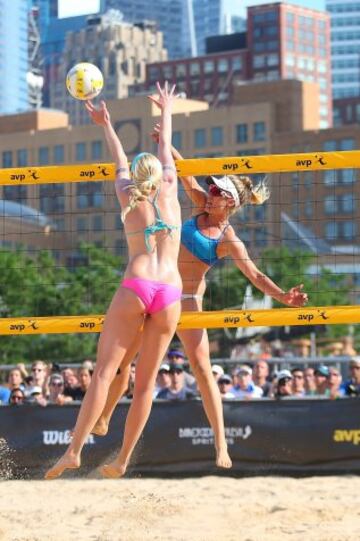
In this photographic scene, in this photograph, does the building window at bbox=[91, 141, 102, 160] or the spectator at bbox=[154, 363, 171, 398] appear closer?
the spectator at bbox=[154, 363, 171, 398]

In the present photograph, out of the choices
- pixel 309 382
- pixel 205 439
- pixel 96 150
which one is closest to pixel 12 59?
pixel 96 150

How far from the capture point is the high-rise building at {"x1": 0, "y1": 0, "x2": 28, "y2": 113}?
17700 cm

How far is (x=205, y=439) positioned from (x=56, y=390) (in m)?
1.72

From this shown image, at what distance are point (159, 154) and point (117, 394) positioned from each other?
1.52 metres

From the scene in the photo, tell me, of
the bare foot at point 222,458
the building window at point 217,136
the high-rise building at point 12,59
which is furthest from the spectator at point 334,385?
the high-rise building at point 12,59

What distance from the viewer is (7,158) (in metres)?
90.0

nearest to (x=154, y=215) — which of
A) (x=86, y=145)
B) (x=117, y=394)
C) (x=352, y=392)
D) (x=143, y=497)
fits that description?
A: (x=117, y=394)

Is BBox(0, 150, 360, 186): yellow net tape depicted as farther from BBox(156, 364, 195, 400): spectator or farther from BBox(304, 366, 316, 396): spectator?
BBox(304, 366, 316, 396): spectator

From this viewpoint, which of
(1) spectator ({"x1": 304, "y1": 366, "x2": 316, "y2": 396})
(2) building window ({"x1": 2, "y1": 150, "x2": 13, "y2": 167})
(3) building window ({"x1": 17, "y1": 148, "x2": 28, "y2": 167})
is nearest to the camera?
(1) spectator ({"x1": 304, "y1": 366, "x2": 316, "y2": 396})

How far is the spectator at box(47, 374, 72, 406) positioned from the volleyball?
18.0 ft

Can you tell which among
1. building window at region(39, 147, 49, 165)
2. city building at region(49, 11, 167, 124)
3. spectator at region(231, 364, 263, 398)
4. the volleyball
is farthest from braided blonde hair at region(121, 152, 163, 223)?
city building at region(49, 11, 167, 124)

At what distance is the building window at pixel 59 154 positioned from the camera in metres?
86.7

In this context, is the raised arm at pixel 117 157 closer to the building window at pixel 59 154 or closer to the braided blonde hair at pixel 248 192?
the braided blonde hair at pixel 248 192

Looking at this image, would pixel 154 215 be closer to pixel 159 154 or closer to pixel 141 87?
pixel 159 154
